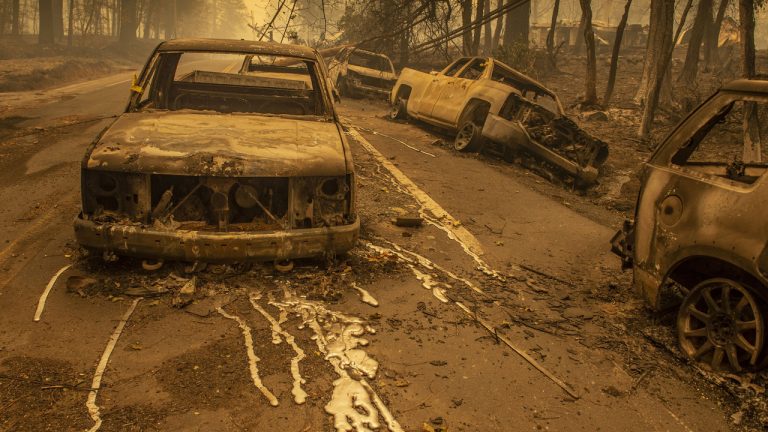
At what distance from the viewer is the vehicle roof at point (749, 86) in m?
3.37

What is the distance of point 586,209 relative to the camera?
25.8 ft

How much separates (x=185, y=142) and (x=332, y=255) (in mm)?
1332

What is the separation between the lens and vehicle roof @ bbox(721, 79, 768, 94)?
3.37m

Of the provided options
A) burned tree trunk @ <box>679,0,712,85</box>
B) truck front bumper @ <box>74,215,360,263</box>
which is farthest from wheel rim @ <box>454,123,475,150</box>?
burned tree trunk @ <box>679,0,712,85</box>

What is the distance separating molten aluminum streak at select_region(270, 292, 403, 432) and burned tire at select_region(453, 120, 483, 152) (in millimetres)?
6517

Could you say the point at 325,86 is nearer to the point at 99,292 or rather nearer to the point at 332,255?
the point at 332,255

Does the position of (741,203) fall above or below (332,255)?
above

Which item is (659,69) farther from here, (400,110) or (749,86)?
(749,86)

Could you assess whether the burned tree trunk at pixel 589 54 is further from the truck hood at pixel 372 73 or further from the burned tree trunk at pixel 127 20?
the burned tree trunk at pixel 127 20

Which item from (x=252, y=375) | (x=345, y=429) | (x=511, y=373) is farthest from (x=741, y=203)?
(x=252, y=375)

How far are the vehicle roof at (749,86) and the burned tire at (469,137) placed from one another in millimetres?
6280

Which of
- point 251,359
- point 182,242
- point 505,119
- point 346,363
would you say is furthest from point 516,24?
point 251,359

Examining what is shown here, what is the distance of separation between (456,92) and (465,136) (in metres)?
0.97

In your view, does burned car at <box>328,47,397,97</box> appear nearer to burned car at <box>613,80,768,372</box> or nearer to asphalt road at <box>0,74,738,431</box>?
asphalt road at <box>0,74,738,431</box>
